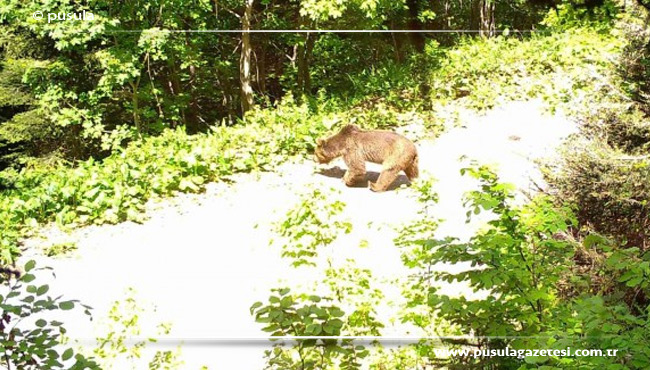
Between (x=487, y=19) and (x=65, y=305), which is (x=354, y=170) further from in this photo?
(x=65, y=305)

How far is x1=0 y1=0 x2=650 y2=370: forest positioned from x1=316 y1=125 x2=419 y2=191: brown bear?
0.05m

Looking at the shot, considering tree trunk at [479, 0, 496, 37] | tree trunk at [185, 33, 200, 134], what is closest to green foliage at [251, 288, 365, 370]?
tree trunk at [185, 33, 200, 134]

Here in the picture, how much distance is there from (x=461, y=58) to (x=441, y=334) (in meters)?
1.22

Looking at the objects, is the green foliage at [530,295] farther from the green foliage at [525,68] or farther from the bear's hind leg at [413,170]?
the green foliage at [525,68]

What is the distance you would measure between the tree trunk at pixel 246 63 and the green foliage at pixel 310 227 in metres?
0.50

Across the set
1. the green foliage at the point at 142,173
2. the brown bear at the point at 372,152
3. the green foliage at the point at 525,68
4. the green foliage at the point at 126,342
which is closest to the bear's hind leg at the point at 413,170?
the brown bear at the point at 372,152

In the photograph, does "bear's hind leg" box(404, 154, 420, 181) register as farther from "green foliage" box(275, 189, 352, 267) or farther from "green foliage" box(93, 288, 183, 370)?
"green foliage" box(93, 288, 183, 370)

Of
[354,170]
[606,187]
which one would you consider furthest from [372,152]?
[606,187]

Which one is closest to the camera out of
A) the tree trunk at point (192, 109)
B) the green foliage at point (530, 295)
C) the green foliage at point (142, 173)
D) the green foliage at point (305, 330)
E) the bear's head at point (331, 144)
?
the green foliage at point (530, 295)

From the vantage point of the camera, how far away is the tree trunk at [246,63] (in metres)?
2.68

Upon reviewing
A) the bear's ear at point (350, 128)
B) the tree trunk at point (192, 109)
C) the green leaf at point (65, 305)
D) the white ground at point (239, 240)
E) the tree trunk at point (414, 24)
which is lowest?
the white ground at point (239, 240)

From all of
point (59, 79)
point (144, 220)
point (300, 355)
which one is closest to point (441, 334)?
point (300, 355)

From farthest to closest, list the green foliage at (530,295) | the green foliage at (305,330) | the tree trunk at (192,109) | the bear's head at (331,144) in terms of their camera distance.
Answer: the bear's head at (331,144)
the tree trunk at (192,109)
the green foliage at (305,330)
the green foliage at (530,295)

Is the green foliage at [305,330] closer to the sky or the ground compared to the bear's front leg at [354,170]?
closer to the ground
